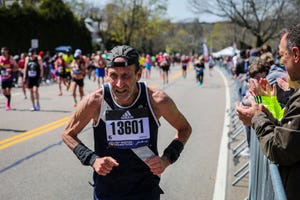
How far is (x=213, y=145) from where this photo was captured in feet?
28.5

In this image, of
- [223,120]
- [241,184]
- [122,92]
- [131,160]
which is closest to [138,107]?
[122,92]

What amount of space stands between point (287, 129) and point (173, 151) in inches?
41.5

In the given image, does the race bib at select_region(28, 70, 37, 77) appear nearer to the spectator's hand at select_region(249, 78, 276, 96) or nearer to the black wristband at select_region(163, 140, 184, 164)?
the black wristband at select_region(163, 140, 184, 164)

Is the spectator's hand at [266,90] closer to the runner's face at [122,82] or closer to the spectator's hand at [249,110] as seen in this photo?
the spectator's hand at [249,110]

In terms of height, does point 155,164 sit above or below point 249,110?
below

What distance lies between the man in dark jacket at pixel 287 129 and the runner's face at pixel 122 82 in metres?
0.85

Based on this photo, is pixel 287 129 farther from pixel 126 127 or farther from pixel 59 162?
pixel 59 162

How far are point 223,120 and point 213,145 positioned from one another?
3.33 m

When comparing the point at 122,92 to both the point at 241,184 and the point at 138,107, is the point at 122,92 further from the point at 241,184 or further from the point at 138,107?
the point at 241,184

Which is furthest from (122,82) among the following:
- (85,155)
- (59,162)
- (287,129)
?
(59,162)

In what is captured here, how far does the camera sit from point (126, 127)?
3.21 metres

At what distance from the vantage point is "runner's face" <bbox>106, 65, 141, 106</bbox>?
3102mm

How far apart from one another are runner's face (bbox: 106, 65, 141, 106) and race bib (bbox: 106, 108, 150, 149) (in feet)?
0.30

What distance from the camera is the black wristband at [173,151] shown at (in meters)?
3.15
